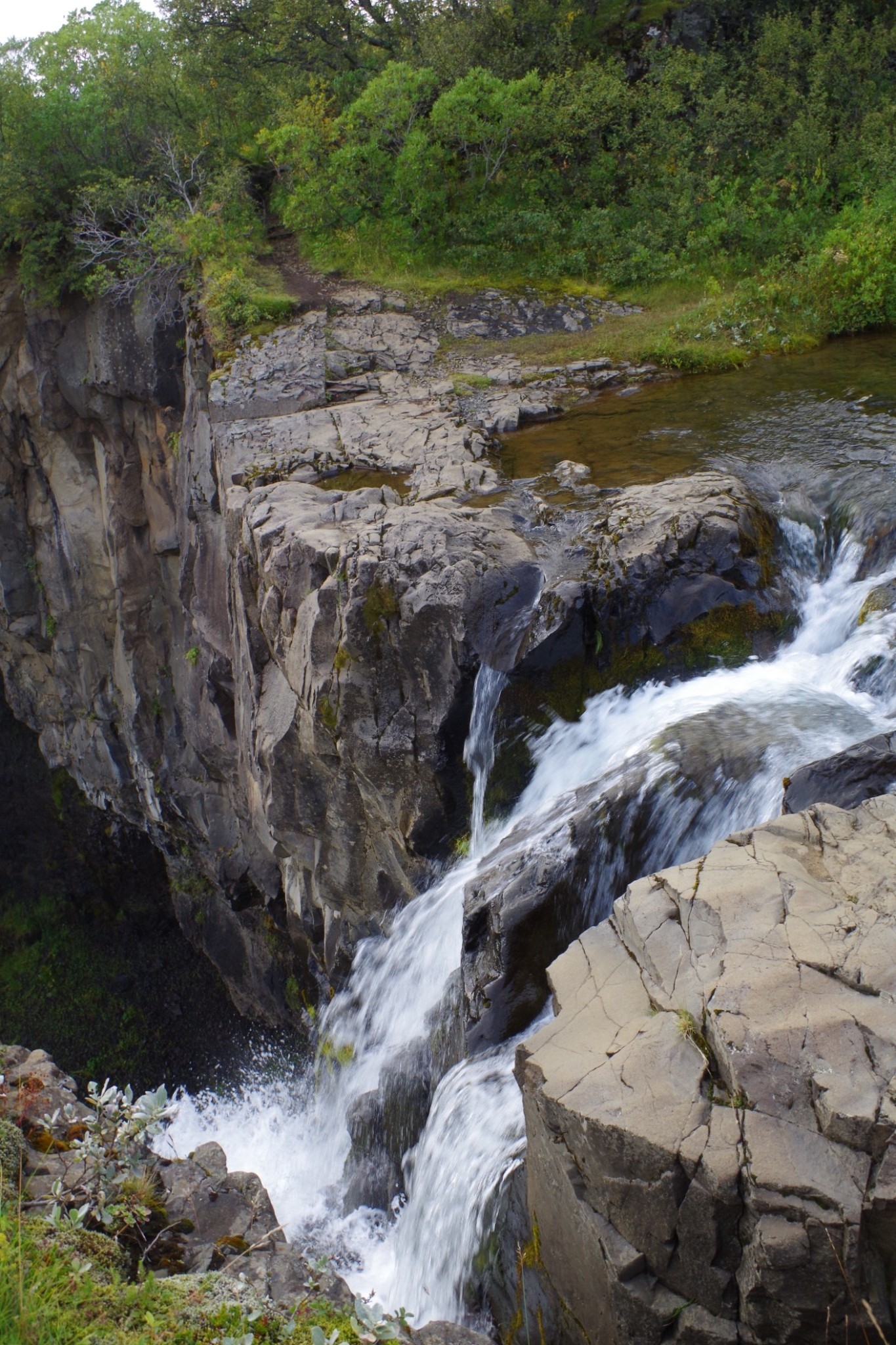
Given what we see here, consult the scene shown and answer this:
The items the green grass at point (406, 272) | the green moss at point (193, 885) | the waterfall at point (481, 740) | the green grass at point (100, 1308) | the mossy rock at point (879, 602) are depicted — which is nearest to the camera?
the green grass at point (100, 1308)

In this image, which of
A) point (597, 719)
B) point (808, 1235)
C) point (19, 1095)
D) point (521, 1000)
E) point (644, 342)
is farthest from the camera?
point (644, 342)

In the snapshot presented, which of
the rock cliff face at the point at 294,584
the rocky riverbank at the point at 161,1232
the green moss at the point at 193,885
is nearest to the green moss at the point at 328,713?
the rock cliff face at the point at 294,584

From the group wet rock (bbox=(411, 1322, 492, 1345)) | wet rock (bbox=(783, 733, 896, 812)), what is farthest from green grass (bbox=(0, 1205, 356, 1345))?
wet rock (bbox=(783, 733, 896, 812))

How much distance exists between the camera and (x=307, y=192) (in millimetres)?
17578

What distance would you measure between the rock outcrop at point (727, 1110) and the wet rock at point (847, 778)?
31.7 inches

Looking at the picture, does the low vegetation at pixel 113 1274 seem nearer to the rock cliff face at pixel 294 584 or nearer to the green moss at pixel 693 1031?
the green moss at pixel 693 1031

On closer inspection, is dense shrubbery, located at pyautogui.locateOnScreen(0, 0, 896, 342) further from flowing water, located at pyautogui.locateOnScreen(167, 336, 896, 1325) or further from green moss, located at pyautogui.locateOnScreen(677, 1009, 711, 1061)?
green moss, located at pyautogui.locateOnScreen(677, 1009, 711, 1061)

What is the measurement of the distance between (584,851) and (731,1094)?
2861 millimetres

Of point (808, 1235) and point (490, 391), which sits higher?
point (490, 391)

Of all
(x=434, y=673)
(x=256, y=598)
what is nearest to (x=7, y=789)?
(x=256, y=598)

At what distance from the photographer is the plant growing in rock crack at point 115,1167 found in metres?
4.72

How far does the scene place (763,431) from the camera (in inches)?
470

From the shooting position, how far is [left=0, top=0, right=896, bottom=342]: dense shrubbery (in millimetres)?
16844

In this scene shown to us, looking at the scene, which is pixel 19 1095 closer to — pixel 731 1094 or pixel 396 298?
pixel 731 1094
